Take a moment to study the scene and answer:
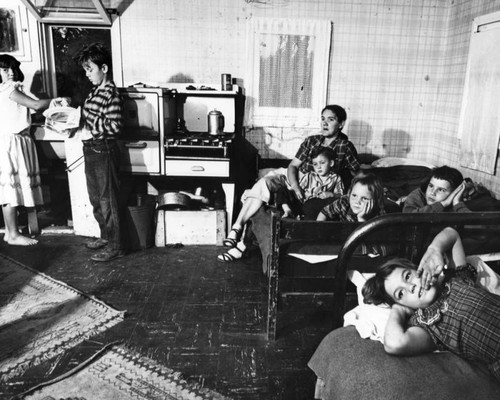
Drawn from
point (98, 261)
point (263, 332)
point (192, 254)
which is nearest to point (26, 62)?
point (98, 261)

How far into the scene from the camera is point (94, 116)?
4.43 meters

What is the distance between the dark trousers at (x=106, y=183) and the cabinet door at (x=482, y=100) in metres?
3.52

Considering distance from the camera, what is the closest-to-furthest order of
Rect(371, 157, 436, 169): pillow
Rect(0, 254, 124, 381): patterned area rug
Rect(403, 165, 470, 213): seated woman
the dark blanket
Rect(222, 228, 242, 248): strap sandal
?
1. the dark blanket
2. Rect(0, 254, 124, 381): patterned area rug
3. Rect(403, 165, 470, 213): seated woman
4. Rect(222, 228, 242, 248): strap sandal
5. Rect(371, 157, 436, 169): pillow

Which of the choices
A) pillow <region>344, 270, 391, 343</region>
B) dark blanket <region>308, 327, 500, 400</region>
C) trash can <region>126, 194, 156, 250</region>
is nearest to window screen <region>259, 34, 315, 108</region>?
trash can <region>126, 194, 156, 250</region>

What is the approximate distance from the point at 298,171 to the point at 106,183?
6.41ft

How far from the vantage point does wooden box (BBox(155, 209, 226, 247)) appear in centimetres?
493

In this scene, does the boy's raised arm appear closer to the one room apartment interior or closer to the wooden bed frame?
the wooden bed frame

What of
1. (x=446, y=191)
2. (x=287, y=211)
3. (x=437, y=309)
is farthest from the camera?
(x=287, y=211)

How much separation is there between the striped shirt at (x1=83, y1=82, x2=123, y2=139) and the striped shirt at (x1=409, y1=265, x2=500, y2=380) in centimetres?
331

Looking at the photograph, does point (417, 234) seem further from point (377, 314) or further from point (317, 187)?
point (317, 187)

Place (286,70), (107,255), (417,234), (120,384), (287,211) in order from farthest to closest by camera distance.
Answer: (286,70)
(107,255)
(287,211)
(120,384)
(417,234)

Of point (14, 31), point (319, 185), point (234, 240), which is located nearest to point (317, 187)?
point (319, 185)

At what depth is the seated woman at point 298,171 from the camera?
453 cm

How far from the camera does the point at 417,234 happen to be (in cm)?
246
